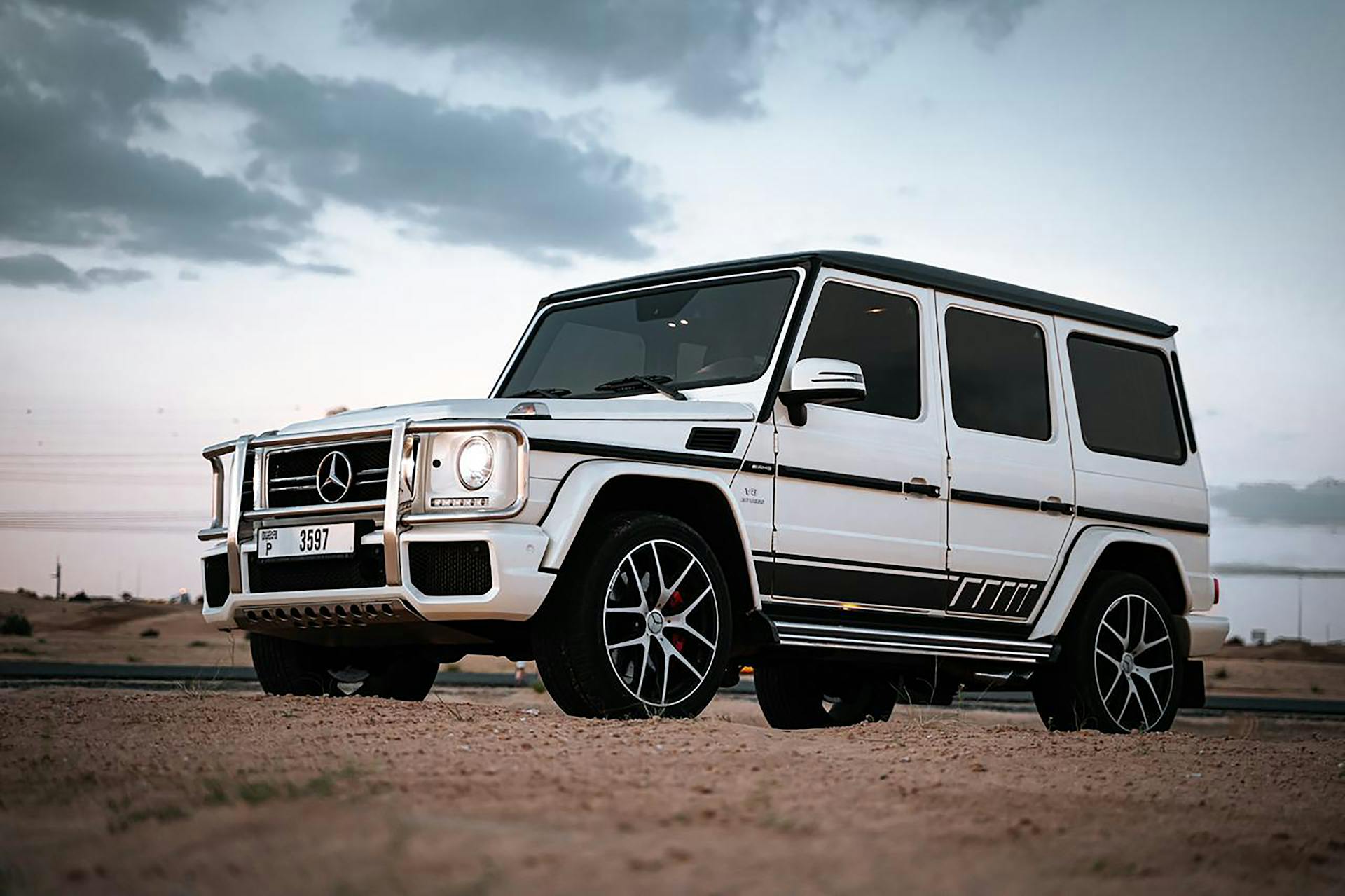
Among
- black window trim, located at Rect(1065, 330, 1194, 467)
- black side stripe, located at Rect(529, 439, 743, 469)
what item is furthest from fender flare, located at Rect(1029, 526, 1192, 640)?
black side stripe, located at Rect(529, 439, 743, 469)

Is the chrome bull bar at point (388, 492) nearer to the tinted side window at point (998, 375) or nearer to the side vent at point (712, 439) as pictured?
the side vent at point (712, 439)

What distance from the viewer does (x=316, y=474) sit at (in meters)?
6.95

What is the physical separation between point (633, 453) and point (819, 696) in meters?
3.59

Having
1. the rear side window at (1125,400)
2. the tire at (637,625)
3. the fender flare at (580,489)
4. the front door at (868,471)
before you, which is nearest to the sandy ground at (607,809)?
the tire at (637,625)

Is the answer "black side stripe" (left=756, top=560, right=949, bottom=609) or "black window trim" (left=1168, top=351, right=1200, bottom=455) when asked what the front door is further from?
"black window trim" (left=1168, top=351, right=1200, bottom=455)

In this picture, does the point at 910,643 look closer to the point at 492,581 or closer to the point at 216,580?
the point at 492,581

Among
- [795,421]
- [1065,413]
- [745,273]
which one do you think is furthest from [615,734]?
[1065,413]

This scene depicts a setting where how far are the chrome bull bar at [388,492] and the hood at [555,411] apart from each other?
5 cm

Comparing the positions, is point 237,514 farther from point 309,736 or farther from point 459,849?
point 459,849

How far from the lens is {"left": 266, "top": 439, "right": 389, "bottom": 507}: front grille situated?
670 cm

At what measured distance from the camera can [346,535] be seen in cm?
670

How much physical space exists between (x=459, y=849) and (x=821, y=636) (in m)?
4.13

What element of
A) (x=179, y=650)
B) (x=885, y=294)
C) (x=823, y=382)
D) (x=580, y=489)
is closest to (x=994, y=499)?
(x=885, y=294)

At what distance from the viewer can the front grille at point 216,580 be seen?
7.53 m
